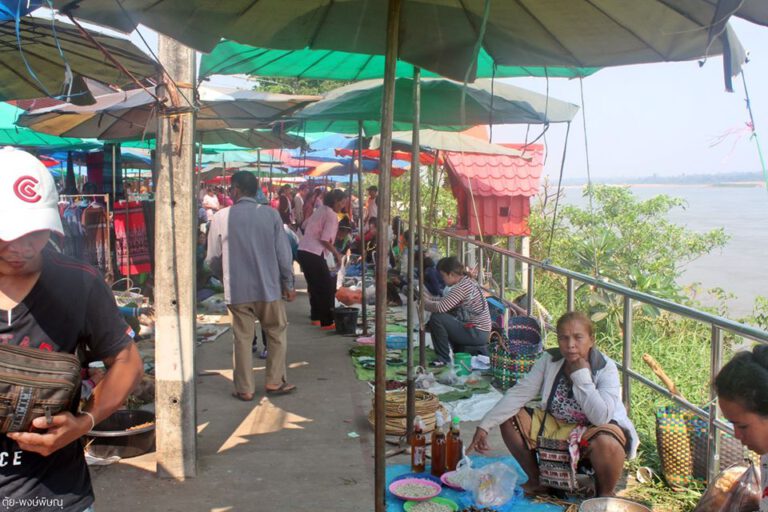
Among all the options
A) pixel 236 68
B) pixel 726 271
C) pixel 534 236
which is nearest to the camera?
pixel 236 68

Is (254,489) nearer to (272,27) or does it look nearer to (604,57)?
(272,27)

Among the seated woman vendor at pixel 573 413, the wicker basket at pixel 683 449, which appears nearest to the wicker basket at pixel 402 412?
the seated woman vendor at pixel 573 413

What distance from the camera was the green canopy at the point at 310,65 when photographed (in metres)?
6.14

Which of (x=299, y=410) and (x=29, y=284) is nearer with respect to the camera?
(x=29, y=284)

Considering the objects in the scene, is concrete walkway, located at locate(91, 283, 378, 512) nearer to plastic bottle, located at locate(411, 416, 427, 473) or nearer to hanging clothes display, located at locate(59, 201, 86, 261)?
plastic bottle, located at locate(411, 416, 427, 473)

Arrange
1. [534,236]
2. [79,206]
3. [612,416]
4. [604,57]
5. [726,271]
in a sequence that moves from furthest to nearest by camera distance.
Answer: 1. [726,271]
2. [534,236]
3. [79,206]
4. [612,416]
5. [604,57]

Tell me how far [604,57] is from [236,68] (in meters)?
3.59

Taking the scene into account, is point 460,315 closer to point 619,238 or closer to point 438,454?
point 438,454

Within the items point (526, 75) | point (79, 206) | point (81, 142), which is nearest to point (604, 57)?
point (526, 75)

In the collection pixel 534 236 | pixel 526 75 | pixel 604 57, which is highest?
pixel 526 75

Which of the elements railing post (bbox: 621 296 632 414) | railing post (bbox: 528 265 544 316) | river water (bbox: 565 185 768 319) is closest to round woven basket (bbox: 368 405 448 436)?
railing post (bbox: 621 296 632 414)

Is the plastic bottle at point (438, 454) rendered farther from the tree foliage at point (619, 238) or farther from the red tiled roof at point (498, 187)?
the red tiled roof at point (498, 187)

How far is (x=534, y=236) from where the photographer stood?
16047mm

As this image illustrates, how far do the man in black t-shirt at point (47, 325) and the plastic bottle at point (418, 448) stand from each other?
9.79 ft
